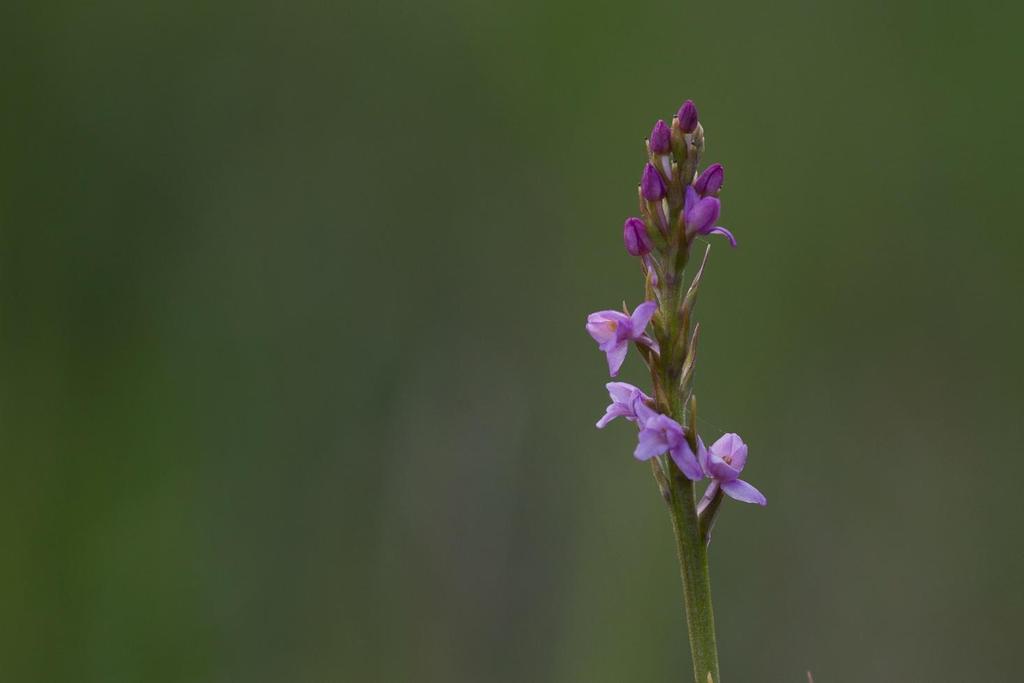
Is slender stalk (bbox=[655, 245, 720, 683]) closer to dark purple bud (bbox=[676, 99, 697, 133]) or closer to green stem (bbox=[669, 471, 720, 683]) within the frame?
green stem (bbox=[669, 471, 720, 683])

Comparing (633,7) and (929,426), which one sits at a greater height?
(633,7)

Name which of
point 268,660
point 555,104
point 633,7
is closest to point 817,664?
point 268,660

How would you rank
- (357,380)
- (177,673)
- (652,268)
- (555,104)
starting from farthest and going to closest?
(555,104), (357,380), (177,673), (652,268)

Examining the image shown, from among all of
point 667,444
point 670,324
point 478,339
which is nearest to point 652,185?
point 670,324

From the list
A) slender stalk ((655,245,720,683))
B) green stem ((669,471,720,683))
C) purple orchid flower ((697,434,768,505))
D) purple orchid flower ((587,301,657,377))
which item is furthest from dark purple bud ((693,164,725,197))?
green stem ((669,471,720,683))

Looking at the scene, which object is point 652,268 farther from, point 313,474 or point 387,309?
point 387,309

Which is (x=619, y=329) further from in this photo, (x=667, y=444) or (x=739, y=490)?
(x=739, y=490)
